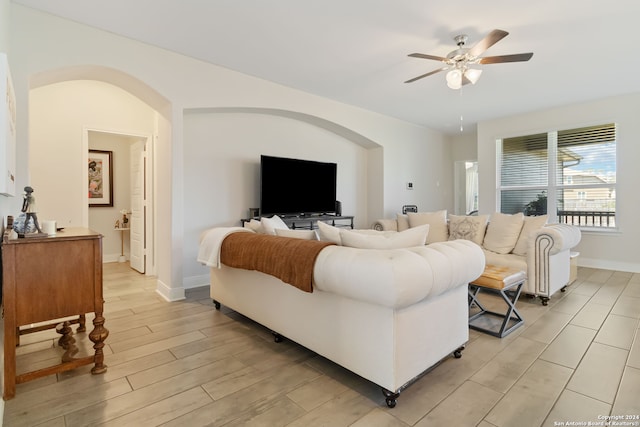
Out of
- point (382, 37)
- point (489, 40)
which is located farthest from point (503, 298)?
point (382, 37)

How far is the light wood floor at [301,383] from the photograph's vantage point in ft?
5.03

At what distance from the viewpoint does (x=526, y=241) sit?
3.50 m

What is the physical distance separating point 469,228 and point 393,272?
3.14 meters

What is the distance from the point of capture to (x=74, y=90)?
442 centimetres

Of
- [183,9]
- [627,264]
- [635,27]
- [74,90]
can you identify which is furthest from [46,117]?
[627,264]

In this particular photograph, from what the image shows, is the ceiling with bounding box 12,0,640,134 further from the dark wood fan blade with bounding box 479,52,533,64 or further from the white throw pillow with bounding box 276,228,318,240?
the white throw pillow with bounding box 276,228,318,240

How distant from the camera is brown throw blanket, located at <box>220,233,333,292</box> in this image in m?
1.84

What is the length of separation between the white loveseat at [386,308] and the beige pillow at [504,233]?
2091mm

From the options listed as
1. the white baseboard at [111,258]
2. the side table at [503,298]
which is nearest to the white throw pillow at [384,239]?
the side table at [503,298]

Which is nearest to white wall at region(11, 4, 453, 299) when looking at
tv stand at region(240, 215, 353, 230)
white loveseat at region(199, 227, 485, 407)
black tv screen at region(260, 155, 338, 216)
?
black tv screen at region(260, 155, 338, 216)

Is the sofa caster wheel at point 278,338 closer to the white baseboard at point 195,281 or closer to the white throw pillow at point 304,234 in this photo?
the white throw pillow at point 304,234

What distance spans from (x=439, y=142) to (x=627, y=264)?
3952 millimetres

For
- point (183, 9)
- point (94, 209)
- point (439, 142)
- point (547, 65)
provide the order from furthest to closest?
point (439, 142) → point (94, 209) → point (547, 65) → point (183, 9)

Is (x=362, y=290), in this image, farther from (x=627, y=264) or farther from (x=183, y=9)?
(x=627, y=264)
